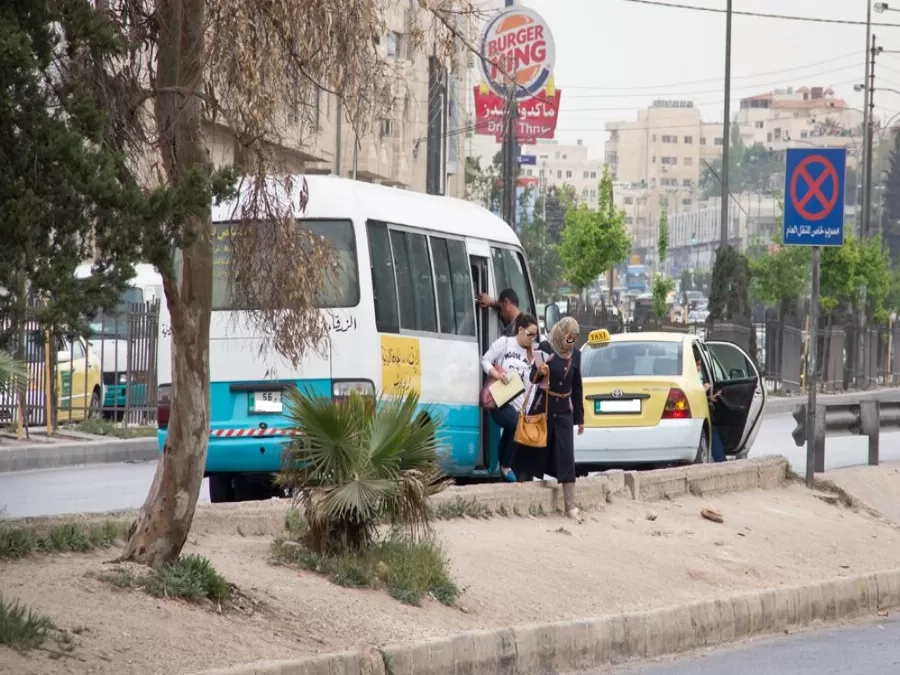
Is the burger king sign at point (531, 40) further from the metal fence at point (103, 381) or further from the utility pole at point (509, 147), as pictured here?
the metal fence at point (103, 381)

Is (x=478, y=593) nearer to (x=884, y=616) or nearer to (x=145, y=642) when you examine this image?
(x=145, y=642)

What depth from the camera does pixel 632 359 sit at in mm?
18844

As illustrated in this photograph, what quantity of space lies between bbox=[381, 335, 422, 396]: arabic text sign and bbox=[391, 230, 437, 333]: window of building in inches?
8.1

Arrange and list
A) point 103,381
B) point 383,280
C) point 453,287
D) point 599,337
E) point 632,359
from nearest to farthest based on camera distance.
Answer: point 383,280, point 453,287, point 599,337, point 632,359, point 103,381

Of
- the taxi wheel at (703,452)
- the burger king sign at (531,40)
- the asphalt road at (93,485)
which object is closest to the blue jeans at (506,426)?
the taxi wheel at (703,452)

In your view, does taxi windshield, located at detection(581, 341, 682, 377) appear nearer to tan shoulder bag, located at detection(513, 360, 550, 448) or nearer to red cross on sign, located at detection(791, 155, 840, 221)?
red cross on sign, located at detection(791, 155, 840, 221)

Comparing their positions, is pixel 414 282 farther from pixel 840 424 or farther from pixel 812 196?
pixel 840 424

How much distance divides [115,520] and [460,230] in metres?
8.14

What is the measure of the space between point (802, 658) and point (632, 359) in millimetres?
9263

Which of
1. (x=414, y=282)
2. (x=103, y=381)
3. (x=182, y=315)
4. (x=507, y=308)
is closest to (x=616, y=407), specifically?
(x=507, y=308)

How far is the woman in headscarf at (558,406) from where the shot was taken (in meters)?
13.0

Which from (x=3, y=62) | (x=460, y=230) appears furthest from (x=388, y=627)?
(x=460, y=230)

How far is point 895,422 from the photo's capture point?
796 inches

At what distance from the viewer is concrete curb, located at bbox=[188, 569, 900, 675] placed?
793 centimetres
